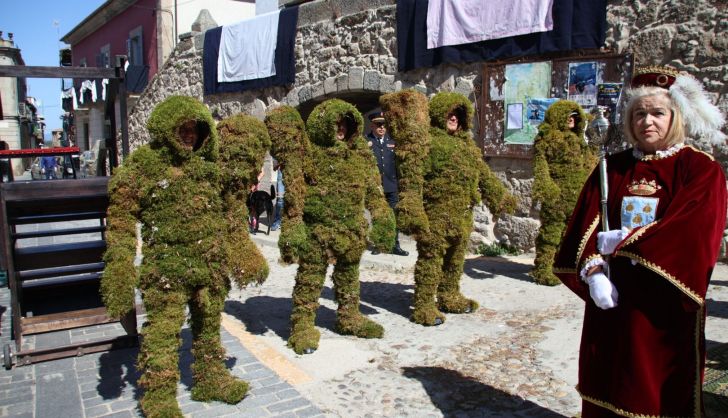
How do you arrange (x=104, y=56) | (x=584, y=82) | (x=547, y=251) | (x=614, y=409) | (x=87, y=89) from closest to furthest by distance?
(x=614, y=409) → (x=547, y=251) → (x=584, y=82) → (x=87, y=89) → (x=104, y=56)

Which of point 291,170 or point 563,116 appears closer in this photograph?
point 291,170

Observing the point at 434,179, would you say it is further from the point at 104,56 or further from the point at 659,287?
the point at 104,56

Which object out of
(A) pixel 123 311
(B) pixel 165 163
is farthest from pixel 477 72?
(A) pixel 123 311

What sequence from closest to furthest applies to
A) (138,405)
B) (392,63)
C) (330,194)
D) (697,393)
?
(697,393), (138,405), (330,194), (392,63)

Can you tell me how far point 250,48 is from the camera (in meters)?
12.8

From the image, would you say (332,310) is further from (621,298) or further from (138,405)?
(621,298)

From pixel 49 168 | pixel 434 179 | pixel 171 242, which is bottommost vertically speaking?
pixel 49 168

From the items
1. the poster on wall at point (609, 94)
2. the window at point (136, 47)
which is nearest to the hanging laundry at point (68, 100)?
the window at point (136, 47)

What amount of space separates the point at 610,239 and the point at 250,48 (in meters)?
11.5

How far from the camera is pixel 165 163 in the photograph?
12.1ft

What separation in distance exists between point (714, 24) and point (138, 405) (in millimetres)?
7325

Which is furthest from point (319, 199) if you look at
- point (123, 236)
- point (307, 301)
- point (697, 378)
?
point (697, 378)

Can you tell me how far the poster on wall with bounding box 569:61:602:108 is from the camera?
7617mm

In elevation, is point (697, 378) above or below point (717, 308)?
above
